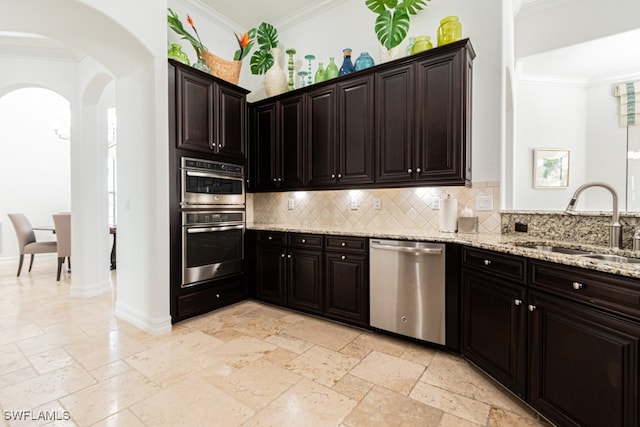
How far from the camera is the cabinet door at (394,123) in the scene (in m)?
2.72

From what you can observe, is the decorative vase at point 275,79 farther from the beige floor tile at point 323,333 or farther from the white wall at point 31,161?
the white wall at point 31,161

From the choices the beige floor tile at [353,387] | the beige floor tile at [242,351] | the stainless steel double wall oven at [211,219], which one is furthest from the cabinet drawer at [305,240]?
the beige floor tile at [353,387]

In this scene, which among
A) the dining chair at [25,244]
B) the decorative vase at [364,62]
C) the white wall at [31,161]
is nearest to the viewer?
the decorative vase at [364,62]

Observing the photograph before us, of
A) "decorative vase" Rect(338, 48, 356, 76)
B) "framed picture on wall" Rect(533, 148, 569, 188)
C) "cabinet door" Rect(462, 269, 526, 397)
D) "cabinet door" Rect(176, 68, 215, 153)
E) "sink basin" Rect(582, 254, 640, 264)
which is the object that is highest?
"decorative vase" Rect(338, 48, 356, 76)

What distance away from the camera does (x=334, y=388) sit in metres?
1.92

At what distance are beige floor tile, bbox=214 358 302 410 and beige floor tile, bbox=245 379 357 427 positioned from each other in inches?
2.5

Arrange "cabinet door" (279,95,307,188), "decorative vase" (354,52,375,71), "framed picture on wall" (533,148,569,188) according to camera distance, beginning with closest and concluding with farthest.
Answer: "decorative vase" (354,52,375,71)
"cabinet door" (279,95,307,188)
"framed picture on wall" (533,148,569,188)

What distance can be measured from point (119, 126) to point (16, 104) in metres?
5.25

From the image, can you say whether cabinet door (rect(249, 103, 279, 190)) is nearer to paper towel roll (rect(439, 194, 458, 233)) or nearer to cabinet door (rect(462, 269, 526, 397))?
paper towel roll (rect(439, 194, 458, 233))

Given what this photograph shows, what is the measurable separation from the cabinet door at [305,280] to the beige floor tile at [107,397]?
4.98ft

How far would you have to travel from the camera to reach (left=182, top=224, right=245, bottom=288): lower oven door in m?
3.00

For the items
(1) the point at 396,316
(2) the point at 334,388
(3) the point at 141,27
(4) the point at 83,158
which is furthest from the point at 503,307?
(4) the point at 83,158

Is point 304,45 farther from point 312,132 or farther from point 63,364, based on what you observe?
point 63,364

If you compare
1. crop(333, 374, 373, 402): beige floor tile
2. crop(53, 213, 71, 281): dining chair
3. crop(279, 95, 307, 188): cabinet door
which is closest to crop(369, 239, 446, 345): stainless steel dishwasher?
crop(333, 374, 373, 402): beige floor tile
